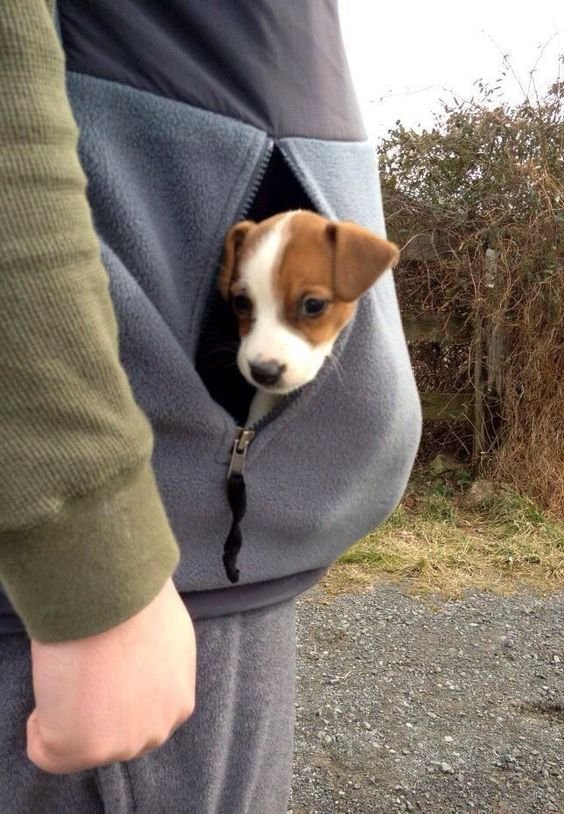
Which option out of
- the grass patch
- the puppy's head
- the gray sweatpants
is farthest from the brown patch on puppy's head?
the grass patch

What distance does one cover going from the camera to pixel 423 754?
2494 millimetres

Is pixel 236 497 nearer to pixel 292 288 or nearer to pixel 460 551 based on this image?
pixel 292 288

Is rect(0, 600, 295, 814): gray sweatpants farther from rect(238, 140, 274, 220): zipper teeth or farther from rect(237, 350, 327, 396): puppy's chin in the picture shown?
rect(238, 140, 274, 220): zipper teeth

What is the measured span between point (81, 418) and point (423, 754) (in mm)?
2346

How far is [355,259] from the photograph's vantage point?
1.00 m

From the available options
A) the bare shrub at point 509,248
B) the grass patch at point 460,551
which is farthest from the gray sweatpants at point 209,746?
the bare shrub at point 509,248

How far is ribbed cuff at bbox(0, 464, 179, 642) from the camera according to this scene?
54cm

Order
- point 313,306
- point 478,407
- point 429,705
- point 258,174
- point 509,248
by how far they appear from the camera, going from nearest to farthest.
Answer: point 258,174
point 313,306
point 429,705
point 509,248
point 478,407

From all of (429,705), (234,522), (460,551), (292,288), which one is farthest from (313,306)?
(460,551)

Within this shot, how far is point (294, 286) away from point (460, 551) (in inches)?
118

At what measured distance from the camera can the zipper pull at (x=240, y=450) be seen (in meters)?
0.82

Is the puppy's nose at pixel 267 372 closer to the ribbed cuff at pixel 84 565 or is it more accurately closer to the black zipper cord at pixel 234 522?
the black zipper cord at pixel 234 522

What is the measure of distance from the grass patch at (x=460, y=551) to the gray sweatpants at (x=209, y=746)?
265 cm

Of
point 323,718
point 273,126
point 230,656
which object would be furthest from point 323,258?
point 323,718
